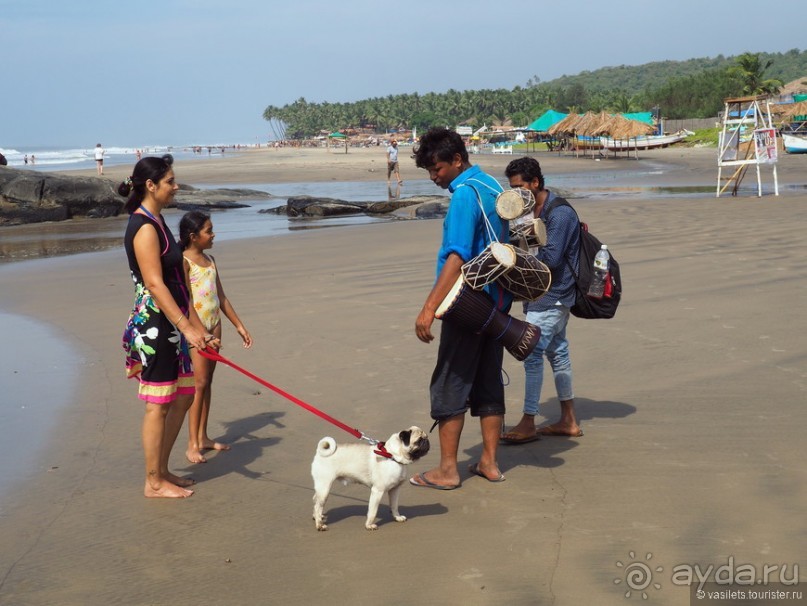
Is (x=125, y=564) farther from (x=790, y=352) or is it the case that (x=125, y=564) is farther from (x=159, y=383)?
(x=790, y=352)

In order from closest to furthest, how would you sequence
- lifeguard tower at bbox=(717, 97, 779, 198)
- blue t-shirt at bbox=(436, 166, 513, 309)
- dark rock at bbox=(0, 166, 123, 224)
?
blue t-shirt at bbox=(436, 166, 513, 309) → lifeguard tower at bbox=(717, 97, 779, 198) → dark rock at bbox=(0, 166, 123, 224)

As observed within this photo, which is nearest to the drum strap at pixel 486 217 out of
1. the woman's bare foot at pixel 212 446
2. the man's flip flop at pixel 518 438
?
the man's flip flop at pixel 518 438

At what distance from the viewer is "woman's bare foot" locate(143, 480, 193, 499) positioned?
15.4 ft

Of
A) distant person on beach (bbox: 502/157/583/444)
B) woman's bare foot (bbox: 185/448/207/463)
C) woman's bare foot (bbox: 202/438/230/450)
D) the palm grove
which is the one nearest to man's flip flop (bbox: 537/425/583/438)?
distant person on beach (bbox: 502/157/583/444)

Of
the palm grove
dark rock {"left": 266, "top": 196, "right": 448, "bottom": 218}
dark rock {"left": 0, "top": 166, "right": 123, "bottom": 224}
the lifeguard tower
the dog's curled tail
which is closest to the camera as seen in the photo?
the dog's curled tail

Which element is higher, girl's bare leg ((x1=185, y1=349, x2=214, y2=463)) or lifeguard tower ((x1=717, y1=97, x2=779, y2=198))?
lifeguard tower ((x1=717, y1=97, x2=779, y2=198))

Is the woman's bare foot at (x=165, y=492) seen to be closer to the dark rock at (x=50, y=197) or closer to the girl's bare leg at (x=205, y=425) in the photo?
the girl's bare leg at (x=205, y=425)

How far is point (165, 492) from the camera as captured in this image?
4.70 m

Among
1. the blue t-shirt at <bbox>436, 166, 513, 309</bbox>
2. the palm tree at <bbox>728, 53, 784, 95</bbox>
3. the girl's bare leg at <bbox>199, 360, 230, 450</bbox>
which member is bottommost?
the girl's bare leg at <bbox>199, 360, 230, 450</bbox>

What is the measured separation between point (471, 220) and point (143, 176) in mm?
1737

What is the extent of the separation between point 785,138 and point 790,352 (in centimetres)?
4022

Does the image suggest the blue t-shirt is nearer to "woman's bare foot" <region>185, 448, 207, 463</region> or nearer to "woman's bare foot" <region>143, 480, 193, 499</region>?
"woman's bare foot" <region>143, 480, 193, 499</region>

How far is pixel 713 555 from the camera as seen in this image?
147 inches

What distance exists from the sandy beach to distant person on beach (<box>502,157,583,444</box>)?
18 centimetres
